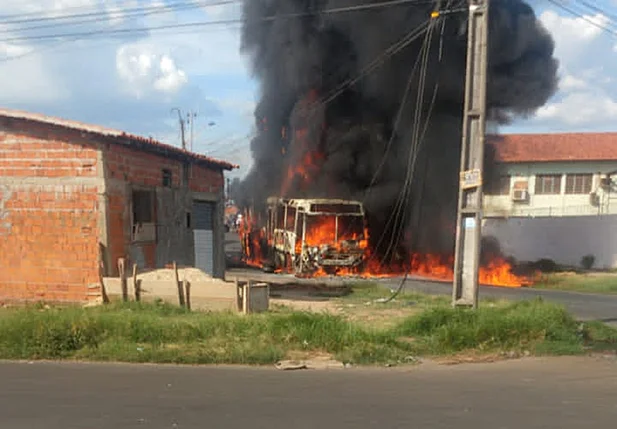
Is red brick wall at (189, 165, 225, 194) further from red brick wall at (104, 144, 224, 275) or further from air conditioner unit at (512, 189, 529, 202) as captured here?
air conditioner unit at (512, 189, 529, 202)

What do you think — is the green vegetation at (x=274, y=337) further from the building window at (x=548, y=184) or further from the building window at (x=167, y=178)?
the building window at (x=548, y=184)

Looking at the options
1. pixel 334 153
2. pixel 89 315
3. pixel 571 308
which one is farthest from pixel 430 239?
pixel 89 315

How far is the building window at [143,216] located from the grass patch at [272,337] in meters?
3.63

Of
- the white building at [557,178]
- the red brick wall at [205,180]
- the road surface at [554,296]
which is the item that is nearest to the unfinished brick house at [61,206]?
the red brick wall at [205,180]

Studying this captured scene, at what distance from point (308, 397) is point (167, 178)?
894cm

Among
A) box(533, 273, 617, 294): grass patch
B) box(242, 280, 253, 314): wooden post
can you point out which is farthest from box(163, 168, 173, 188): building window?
box(533, 273, 617, 294): grass patch

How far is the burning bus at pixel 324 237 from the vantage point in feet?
61.8

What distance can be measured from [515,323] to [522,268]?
15.4 m

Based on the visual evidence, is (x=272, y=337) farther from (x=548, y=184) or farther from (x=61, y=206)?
(x=548, y=184)

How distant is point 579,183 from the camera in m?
34.0

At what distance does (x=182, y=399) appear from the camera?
5.64m

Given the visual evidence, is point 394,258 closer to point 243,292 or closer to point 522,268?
point 522,268

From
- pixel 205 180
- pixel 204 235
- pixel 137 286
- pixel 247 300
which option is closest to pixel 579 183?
pixel 205 180

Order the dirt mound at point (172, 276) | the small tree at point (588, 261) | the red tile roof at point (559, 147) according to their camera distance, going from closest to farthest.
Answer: the dirt mound at point (172, 276), the small tree at point (588, 261), the red tile roof at point (559, 147)
